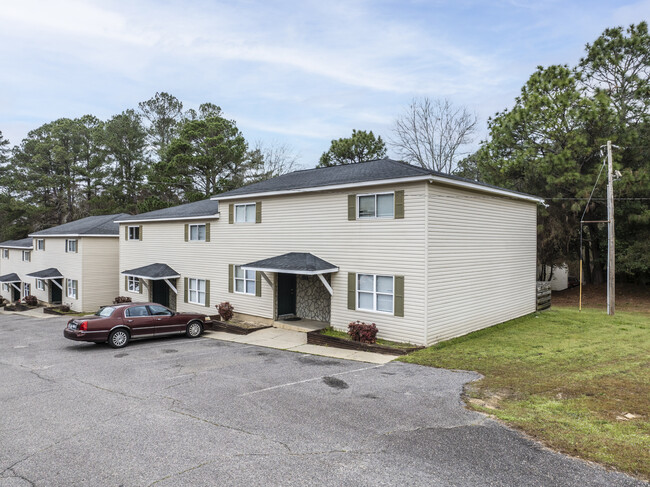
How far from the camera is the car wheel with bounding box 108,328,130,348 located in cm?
1495

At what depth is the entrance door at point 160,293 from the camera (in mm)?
24516

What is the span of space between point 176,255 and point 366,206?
42.3 feet

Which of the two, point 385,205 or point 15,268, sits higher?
point 385,205

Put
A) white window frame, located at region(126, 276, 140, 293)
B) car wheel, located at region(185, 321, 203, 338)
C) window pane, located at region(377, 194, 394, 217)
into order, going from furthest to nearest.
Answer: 1. white window frame, located at region(126, 276, 140, 293)
2. car wheel, located at region(185, 321, 203, 338)
3. window pane, located at region(377, 194, 394, 217)

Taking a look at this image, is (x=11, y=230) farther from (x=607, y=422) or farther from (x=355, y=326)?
(x=607, y=422)

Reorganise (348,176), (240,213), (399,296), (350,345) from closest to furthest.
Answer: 1. (399,296)
2. (350,345)
3. (348,176)
4. (240,213)

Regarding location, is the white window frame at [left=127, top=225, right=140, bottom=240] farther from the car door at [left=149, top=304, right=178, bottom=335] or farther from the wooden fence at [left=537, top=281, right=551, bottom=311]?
the wooden fence at [left=537, top=281, right=551, bottom=311]

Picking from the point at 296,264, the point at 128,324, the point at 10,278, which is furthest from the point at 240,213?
the point at 10,278

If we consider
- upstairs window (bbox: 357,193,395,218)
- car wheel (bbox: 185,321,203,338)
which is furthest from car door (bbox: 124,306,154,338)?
upstairs window (bbox: 357,193,395,218)

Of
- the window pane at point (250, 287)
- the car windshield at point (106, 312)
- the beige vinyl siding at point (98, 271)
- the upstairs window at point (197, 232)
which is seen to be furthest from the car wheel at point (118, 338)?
the beige vinyl siding at point (98, 271)

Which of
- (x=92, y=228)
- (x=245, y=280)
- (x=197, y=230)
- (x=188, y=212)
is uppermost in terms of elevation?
(x=188, y=212)

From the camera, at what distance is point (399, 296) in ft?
45.2

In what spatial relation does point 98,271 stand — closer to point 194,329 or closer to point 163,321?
point 194,329

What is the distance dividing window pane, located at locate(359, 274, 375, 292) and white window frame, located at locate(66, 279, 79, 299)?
2321cm
